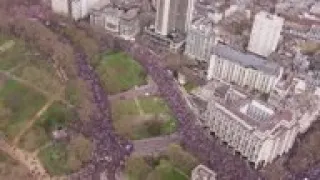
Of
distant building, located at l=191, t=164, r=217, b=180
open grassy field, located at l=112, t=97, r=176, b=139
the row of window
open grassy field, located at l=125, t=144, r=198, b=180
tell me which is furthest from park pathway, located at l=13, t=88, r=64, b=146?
distant building, located at l=191, t=164, r=217, b=180

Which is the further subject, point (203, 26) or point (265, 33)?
point (265, 33)

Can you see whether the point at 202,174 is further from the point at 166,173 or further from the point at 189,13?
the point at 189,13

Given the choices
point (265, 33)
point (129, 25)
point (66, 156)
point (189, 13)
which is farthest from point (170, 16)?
point (66, 156)

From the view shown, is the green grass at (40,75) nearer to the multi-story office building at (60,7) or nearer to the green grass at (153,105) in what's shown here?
the green grass at (153,105)

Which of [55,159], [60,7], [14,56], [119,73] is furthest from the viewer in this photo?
[60,7]

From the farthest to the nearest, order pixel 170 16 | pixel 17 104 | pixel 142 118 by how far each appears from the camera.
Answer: pixel 170 16, pixel 17 104, pixel 142 118

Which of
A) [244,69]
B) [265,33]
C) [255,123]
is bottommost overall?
[255,123]

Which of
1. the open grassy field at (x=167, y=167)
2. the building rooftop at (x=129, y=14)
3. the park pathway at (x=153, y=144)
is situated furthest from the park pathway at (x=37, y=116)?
the building rooftop at (x=129, y=14)
